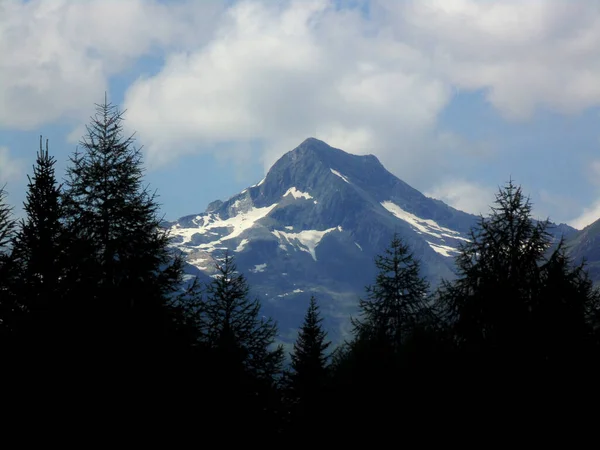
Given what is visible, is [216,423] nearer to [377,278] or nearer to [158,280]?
[158,280]

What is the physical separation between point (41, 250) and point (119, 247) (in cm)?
445

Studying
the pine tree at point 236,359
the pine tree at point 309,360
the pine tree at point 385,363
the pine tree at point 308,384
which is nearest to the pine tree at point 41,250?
the pine tree at point 236,359

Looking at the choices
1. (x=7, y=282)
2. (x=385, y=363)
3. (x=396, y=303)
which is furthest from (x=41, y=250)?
(x=396, y=303)

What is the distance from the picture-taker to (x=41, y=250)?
19438 mm

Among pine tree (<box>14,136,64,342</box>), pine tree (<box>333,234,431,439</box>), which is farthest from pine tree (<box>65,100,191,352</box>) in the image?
pine tree (<box>333,234,431,439</box>)

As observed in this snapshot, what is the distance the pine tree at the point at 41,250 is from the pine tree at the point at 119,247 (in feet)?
1.78

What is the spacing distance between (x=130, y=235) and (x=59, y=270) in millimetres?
5741

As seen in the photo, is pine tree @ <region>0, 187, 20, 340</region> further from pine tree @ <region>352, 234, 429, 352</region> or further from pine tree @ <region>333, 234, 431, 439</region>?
pine tree @ <region>352, 234, 429, 352</region>

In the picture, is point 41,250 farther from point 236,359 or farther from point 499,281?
point 499,281

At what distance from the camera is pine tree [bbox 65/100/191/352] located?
17.0 metres

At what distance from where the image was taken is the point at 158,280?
23266 mm

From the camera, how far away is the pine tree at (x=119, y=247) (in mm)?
16969

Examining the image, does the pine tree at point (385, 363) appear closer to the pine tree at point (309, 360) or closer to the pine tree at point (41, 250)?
the pine tree at point (309, 360)

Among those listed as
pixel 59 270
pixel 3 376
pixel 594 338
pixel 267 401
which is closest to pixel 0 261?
pixel 59 270
